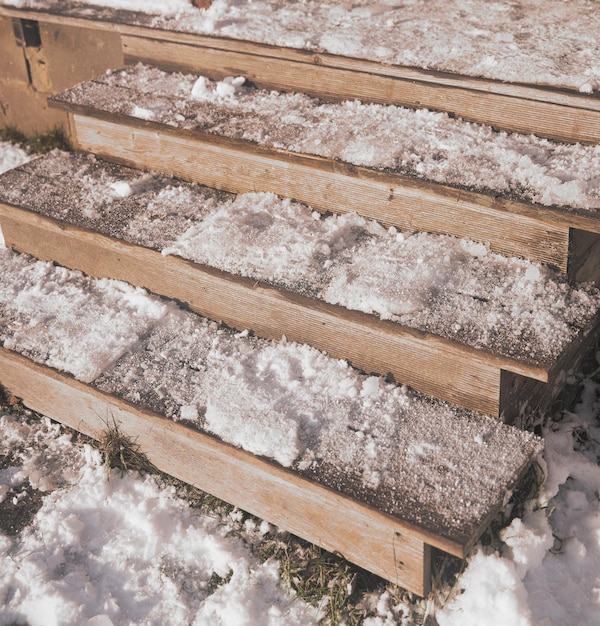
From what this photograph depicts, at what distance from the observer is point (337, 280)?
2229 millimetres

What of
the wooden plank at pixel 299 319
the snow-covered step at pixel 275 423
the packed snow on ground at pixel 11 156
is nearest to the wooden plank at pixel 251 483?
the snow-covered step at pixel 275 423

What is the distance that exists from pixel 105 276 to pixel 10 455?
695 millimetres

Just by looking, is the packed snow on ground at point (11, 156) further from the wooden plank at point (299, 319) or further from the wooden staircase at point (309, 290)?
the wooden plank at point (299, 319)

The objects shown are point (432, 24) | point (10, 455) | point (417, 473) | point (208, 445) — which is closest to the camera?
point (417, 473)

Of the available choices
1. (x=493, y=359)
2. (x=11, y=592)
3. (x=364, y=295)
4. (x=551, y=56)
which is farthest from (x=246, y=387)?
(x=551, y=56)

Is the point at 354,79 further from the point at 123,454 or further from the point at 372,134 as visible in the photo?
the point at 123,454

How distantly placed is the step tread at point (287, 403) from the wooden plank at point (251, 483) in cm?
3

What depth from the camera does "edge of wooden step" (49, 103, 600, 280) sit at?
7.21ft

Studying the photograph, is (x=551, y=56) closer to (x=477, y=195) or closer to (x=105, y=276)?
(x=477, y=195)

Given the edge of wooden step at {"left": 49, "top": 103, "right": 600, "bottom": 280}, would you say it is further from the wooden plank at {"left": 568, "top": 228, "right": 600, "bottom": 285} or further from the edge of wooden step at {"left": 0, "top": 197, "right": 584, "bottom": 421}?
the edge of wooden step at {"left": 0, "top": 197, "right": 584, "bottom": 421}

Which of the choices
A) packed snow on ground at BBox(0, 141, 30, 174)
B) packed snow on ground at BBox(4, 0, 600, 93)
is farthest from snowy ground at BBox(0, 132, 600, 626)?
packed snow on ground at BBox(0, 141, 30, 174)

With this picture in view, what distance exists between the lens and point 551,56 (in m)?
2.65

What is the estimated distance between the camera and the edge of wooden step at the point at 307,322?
2.04 meters

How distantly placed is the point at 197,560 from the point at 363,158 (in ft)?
4.35
